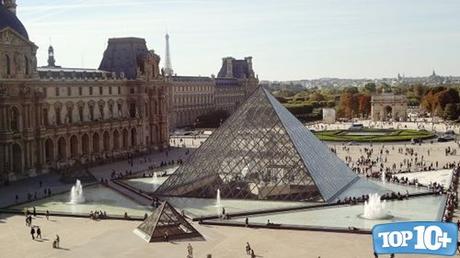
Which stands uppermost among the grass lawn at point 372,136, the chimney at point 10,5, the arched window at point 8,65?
the chimney at point 10,5

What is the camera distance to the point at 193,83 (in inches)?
4173

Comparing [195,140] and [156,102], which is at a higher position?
[156,102]

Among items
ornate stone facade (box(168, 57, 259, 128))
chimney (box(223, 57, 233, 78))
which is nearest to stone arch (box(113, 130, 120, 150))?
ornate stone facade (box(168, 57, 259, 128))

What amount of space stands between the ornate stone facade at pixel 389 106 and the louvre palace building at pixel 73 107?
183 ft

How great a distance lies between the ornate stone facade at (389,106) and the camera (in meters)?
116

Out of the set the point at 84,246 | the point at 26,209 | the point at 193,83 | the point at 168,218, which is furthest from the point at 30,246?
the point at 193,83

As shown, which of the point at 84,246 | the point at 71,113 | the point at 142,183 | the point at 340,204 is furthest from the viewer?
the point at 71,113

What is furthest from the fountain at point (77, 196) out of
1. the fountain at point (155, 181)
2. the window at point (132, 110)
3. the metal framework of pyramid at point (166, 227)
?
the window at point (132, 110)

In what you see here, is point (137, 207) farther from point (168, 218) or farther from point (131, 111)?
point (131, 111)

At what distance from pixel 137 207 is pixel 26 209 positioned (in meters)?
6.01

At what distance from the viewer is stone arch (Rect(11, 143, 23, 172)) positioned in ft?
163

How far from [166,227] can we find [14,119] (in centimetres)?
2489

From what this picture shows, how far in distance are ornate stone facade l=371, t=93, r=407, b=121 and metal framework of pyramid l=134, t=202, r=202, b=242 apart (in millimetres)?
90372

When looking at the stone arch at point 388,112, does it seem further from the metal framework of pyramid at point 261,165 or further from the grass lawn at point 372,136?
the metal framework of pyramid at point 261,165
